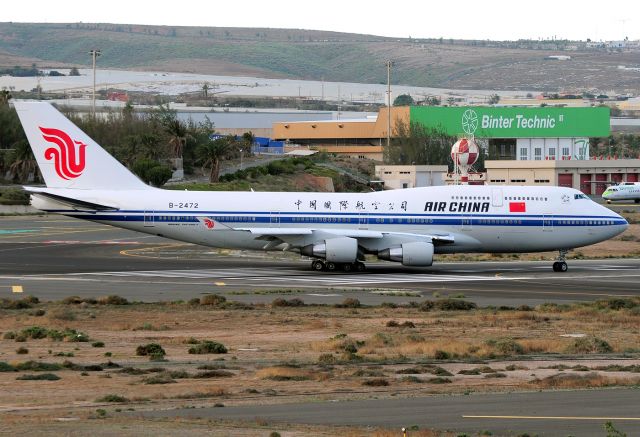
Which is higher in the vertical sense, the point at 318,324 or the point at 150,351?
the point at 150,351

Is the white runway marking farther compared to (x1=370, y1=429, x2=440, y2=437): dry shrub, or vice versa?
the white runway marking

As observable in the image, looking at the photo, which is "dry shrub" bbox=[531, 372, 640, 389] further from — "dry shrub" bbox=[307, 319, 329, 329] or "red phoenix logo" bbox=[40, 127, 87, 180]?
"red phoenix logo" bbox=[40, 127, 87, 180]

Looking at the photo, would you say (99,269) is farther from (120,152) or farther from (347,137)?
(347,137)

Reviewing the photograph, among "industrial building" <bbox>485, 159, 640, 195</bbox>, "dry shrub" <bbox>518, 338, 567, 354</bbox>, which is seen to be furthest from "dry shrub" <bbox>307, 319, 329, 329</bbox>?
"industrial building" <bbox>485, 159, 640, 195</bbox>

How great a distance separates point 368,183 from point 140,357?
97304 mm

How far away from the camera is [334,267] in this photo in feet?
193

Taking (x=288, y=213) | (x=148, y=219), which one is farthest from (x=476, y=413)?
(x=148, y=219)

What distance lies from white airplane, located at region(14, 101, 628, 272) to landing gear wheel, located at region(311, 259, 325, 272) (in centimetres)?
5

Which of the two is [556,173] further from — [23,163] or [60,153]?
[60,153]

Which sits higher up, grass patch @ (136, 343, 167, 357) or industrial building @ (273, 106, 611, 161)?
industrial building @ (273, 106, 611, 161)

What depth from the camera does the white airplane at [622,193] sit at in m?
128

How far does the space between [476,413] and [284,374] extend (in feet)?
20.1

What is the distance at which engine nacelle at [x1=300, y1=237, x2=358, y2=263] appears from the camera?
5625 cm

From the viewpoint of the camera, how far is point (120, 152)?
12550 cm
